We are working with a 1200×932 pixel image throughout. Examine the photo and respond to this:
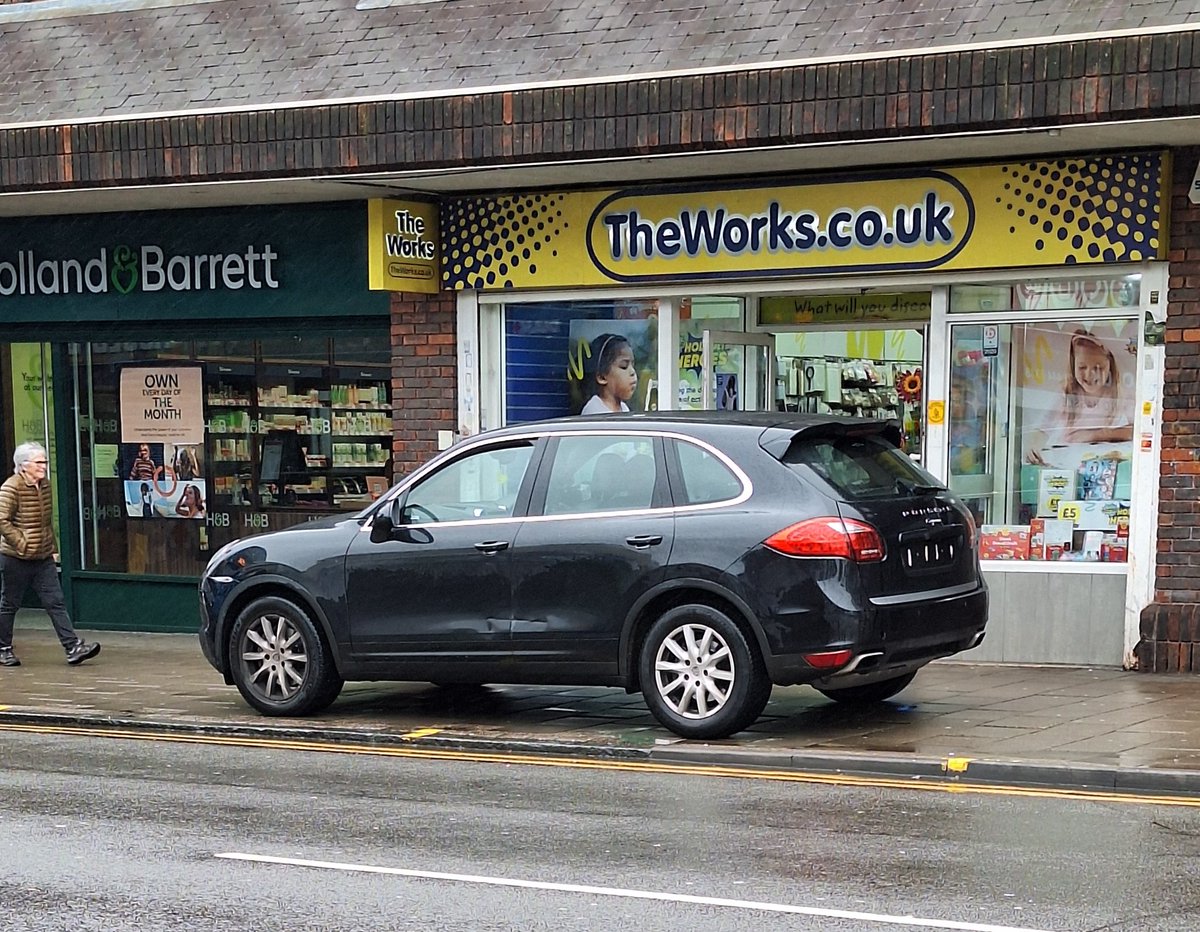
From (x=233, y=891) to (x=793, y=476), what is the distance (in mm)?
3964

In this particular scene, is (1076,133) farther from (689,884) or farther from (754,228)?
(689,884)

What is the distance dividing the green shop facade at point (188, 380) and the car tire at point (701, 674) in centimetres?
590

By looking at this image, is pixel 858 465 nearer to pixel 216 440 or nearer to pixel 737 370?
pixel 737 370

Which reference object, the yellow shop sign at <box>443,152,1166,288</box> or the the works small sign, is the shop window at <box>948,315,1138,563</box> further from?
the the works small sign

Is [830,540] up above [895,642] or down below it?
above

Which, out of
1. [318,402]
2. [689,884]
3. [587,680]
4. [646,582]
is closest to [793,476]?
[646,582]

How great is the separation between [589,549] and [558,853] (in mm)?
2837

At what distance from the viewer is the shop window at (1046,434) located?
40.2ft

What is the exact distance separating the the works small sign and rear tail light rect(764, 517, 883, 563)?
7054 mm

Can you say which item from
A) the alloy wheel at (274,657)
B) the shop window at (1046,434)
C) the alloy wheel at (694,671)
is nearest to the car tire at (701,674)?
the alloy wheel at (694,671)

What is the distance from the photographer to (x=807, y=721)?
1002cm

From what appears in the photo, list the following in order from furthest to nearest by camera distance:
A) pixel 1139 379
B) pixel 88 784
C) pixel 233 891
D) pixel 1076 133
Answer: pixel 1139 379 → pixel 1076 133 → pixel 88 784 → pixel 233 891

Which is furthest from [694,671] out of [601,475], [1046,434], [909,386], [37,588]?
[37,588]

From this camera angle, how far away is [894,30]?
37.9 ft
